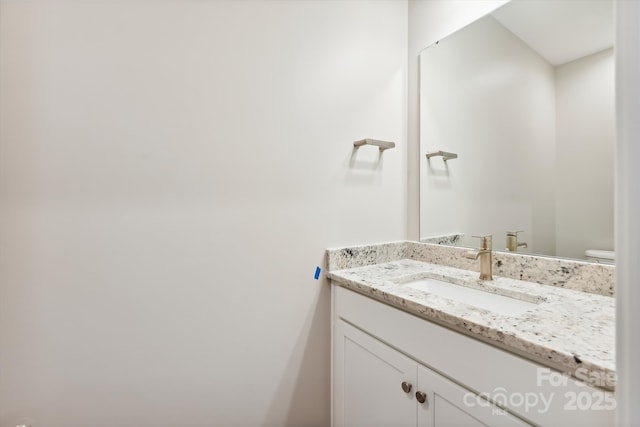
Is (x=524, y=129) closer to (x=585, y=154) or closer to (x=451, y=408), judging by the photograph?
(x=585, y=154)

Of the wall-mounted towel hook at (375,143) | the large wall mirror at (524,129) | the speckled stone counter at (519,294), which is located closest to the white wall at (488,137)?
the large wall mirror at (524,129)

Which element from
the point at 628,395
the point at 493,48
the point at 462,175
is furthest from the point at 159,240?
the point at 493,48

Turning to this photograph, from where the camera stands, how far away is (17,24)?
823 mm

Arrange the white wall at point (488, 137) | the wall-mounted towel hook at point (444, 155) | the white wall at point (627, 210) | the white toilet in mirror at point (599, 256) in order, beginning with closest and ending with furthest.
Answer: the white wall at point (627, 210), the white toilet in mirror at point (599, 256), the white wall at point (488, 137), the wall-mounted towel hook at point (444, 155)

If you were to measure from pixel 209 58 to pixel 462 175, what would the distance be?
123 cm

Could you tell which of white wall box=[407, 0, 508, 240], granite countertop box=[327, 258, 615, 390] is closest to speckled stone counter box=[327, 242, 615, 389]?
granite countertop box=[327, 258, 615, 390]

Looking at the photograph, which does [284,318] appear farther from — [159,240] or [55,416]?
[55,416]

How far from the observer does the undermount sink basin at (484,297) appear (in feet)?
3.16

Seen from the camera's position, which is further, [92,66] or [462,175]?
[462,175]

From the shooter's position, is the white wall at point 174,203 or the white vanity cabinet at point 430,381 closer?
the white vanity cabinet at point 430,381

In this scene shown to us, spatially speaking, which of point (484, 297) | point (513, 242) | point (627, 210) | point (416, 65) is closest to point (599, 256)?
point (513, 242)

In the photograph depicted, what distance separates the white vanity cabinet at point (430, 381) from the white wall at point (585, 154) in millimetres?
631

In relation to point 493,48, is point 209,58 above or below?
below

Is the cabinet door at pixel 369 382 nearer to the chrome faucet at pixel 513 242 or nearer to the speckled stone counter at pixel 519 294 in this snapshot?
the speckled stone counter at pixel 519 294
